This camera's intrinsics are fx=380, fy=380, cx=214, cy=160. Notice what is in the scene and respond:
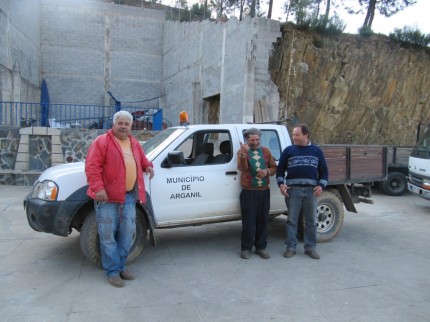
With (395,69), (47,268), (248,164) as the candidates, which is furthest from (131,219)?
(395,69)

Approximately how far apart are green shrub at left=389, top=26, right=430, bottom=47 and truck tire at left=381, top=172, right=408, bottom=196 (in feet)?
23.7

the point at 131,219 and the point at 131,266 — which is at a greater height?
the point at 131,219

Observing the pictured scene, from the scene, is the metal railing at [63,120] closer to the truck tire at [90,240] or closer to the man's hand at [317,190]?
the truck tire at [90,240]

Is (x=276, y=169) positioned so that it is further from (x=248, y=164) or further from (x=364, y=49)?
(x=364, y=49)

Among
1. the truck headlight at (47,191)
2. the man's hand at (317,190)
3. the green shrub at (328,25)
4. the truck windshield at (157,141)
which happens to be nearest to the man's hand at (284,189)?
the man's hand at (317,190)

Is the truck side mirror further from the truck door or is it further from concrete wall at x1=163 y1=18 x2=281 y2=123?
concrete wall at x1=163 y1=18 x2=281 y2=123

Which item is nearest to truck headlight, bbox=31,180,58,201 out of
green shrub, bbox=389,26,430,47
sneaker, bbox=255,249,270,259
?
sneaker, bbox=255,249,270,259

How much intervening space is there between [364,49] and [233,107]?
5943 mm

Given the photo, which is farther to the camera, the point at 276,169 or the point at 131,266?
the point at 276,169

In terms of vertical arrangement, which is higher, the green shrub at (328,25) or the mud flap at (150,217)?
the green shrub at (328,25)

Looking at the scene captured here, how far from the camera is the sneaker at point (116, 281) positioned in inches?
160

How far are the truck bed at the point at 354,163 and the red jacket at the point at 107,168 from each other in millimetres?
3226

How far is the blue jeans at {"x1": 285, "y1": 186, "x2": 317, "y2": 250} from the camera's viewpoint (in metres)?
5.15

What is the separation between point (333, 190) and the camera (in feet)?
20.1
